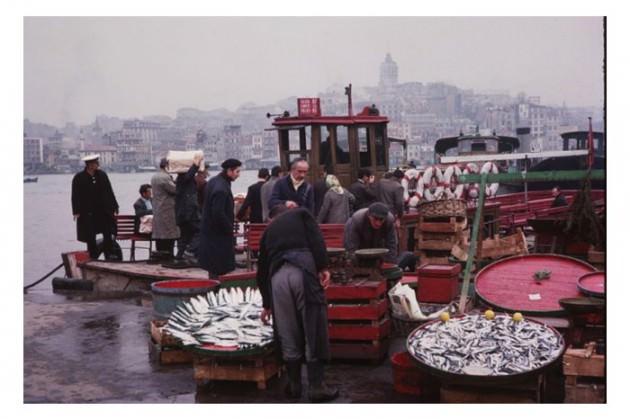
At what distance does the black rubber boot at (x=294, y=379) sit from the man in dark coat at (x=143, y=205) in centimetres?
688

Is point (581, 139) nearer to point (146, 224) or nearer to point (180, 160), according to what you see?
point (146, 224)

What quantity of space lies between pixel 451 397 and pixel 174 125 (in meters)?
6.30

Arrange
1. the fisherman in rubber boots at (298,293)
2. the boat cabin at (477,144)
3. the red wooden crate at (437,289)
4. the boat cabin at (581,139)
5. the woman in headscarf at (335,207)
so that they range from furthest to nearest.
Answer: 1. the boat cabin at (477,144)
2. the boat cabin at (581,139)
3. the woman in headscarf at (335,207)
4. the red wooden crate at (437,289)
5. the fisherman in rubber boots at (298,293)

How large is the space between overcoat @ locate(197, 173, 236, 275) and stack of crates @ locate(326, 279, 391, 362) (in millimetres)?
1969

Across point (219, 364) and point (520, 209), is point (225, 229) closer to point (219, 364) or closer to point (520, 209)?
point (219, 364)

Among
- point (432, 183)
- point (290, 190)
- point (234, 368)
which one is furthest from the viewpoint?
point (432, 183)

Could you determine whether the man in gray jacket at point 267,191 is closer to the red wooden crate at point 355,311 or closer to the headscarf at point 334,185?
the headscarf at point 334,185

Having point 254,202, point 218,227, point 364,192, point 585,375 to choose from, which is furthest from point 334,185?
point 585,375

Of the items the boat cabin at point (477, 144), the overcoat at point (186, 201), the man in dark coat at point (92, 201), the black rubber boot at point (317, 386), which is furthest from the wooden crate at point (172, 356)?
the boat cabin at point (477, 144)

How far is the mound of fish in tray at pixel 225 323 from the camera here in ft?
21.1

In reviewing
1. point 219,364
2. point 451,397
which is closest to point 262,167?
point 219,364

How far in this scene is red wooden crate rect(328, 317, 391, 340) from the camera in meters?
7.00

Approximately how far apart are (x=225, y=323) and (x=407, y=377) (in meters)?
1.63

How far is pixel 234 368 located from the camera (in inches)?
252
